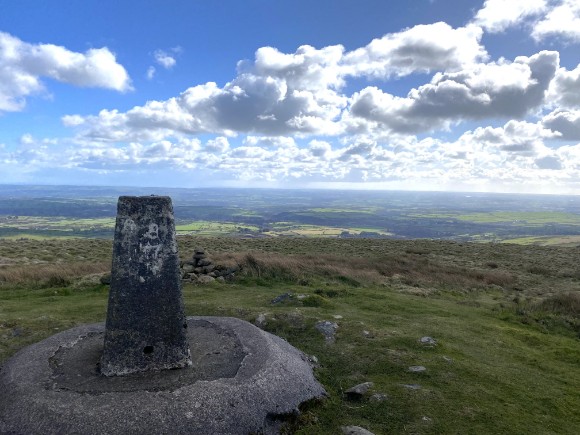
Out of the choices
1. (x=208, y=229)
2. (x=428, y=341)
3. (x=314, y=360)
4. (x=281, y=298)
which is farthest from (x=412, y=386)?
(x=208, y=229)

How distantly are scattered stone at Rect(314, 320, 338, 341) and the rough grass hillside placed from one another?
232mm

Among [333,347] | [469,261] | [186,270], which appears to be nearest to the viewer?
[333,347]

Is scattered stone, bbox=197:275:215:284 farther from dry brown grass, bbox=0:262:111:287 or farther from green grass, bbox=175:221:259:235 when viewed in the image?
green grass, bbox=175:221:259:235

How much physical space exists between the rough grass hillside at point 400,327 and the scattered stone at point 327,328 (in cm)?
23

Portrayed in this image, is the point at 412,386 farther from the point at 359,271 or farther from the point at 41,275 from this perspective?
the point at 41,275

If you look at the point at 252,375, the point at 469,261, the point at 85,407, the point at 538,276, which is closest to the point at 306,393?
the point at 252,375

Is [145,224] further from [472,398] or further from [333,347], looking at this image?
[472,398]

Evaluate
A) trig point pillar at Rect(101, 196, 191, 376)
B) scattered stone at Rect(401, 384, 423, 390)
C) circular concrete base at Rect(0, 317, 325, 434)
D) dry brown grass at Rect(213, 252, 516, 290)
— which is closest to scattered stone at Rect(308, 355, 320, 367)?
circular concrete base at Rect(0, 317, 325, 434)

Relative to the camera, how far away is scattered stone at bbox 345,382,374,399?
31.3 ft

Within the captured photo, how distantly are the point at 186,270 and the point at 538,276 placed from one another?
2563cm

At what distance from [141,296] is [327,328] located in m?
6.41

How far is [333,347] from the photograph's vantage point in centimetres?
1233

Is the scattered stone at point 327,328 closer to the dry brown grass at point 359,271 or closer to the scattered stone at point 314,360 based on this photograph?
the scattered stone at point 314,360

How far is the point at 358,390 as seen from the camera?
961 centimetres
